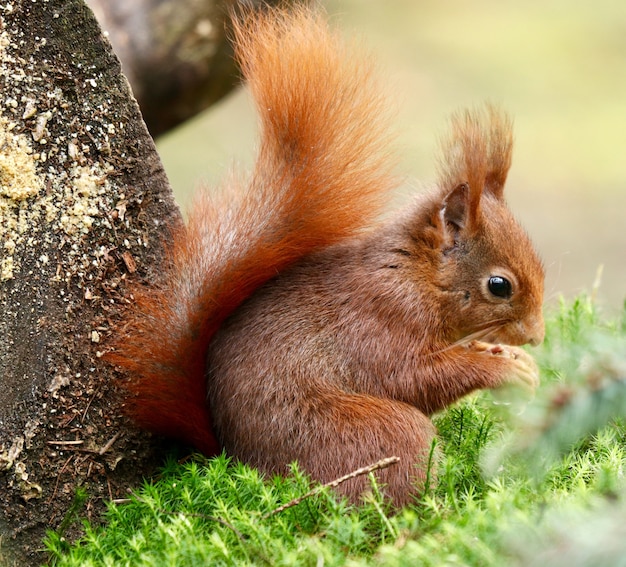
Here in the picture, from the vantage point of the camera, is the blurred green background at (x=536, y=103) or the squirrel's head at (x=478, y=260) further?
the blurred green background at (x=536, y=103)

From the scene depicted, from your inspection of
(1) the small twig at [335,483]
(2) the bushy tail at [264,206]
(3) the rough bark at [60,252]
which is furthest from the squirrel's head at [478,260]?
(3) the rough bark at [60,252]

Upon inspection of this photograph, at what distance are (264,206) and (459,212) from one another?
1.58ft

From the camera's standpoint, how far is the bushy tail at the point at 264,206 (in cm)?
179

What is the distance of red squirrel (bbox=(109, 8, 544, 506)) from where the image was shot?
70.4 inches

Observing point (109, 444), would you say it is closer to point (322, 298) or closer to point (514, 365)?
point (322, 298)

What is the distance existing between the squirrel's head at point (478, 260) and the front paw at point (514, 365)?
0.09 ft

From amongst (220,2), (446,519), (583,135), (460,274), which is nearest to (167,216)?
(460,274)

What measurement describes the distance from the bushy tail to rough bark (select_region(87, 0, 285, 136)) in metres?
1.61

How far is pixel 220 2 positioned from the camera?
337 cm

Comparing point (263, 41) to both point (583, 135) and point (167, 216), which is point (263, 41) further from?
point (583, 135)

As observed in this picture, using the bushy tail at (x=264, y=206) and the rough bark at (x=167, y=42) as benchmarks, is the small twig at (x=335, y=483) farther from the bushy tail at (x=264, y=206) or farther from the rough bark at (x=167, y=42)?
the rough bark at (x=167, y=42)

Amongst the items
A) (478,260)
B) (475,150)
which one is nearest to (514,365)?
(478,260)

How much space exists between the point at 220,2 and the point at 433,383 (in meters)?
2.05

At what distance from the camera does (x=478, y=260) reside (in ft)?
6.65
